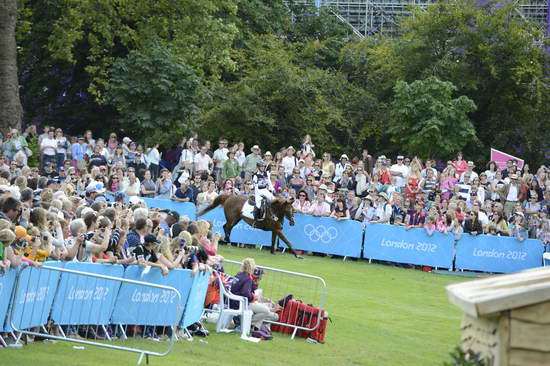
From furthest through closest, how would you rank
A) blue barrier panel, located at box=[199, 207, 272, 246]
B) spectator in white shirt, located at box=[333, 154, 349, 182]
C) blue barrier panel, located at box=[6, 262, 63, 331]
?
1. spectator in white shirt, located at box=[333, 154, 349, 182]
2. blue barrier panel, located at box=[199, 207, 272, 246]
3. blue barrier panel, located at box=[6, 262, 63, 331]

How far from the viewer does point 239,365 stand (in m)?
12.1

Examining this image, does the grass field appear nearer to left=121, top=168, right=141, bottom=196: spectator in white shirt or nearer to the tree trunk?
left=121, top=168, right=141, bottom=196: spectator in white shirt

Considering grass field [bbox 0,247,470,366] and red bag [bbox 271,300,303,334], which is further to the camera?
red bag [bbox 271,300,303,334]

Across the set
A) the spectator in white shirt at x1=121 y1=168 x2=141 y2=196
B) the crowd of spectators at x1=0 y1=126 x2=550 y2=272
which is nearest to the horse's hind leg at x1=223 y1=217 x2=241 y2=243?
the crowd of spectators at x1=0 y1=126 x2=550 y2=272

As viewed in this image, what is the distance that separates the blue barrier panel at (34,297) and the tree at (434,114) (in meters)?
26.1

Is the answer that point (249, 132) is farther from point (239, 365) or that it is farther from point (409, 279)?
point (239, 365)

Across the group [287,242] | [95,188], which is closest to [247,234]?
[287,242]

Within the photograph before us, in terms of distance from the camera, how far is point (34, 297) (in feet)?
35.8

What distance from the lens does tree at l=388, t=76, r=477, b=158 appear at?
35906 mm

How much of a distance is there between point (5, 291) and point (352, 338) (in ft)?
22.0

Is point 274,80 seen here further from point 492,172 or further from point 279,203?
point 279,203

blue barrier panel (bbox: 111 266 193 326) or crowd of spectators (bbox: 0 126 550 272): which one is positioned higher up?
crowd of spectators (bbox: 0 126 550 272)

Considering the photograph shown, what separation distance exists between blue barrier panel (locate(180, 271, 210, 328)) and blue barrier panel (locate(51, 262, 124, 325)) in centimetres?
141

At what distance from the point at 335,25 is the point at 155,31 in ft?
39.6
